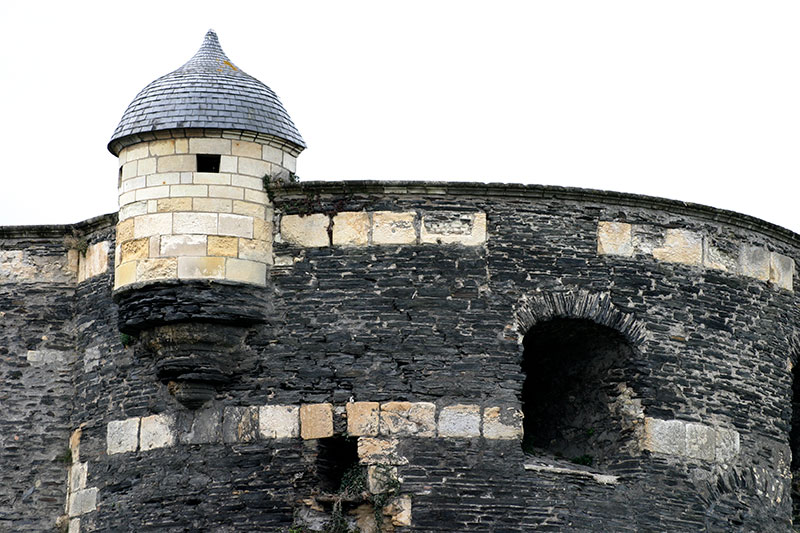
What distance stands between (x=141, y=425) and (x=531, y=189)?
18.8 feet

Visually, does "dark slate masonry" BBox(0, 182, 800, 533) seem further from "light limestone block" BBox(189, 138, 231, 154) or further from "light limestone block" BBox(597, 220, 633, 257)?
"light limestone block" BBox(189, 138, 231, 154)

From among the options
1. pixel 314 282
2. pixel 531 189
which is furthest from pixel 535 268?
pixel 314 282

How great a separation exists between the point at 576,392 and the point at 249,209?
16.2 feet

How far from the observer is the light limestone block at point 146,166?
2000cm

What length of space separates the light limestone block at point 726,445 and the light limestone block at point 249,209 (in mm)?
6471

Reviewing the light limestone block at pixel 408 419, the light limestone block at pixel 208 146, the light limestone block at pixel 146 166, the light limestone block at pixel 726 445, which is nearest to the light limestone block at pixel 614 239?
the light limestone block at pixel 726 445

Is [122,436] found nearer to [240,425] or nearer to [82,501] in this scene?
[82,501]

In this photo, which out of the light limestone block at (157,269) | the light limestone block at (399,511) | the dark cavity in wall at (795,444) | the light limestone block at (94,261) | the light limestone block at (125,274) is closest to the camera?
the light limestone block at (399,511)

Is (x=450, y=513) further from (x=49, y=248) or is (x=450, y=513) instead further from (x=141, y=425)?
(x=49, y=248)

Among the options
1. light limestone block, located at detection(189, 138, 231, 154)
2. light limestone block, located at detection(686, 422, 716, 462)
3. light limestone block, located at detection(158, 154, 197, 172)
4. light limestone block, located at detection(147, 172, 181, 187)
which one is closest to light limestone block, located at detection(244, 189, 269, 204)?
light limestone block, located at detection(189, 138, 231, 154)

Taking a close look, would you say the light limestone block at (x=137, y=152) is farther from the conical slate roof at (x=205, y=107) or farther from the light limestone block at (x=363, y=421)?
the light limestone block at (x=363, y=421)

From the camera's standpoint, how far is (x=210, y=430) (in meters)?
19.6

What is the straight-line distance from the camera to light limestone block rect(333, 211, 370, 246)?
19.9 meters

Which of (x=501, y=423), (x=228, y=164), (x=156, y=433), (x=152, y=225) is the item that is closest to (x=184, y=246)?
(x=152, y=225)
